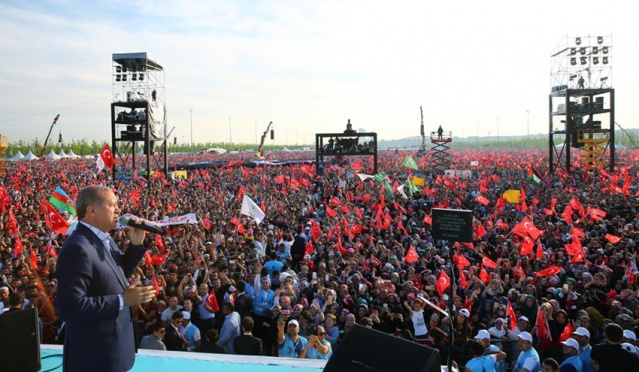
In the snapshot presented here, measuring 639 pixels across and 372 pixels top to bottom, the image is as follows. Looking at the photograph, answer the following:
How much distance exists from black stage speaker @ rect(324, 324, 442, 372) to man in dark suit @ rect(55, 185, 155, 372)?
4.40ft

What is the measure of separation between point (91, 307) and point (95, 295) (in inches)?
6.3

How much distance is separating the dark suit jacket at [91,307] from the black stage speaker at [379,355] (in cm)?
137

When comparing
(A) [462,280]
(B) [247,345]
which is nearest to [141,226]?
(B) [247,345]

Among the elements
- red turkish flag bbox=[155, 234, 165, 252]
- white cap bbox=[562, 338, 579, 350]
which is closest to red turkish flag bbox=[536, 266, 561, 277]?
white cap bbox=[562, 338, 579, 350]

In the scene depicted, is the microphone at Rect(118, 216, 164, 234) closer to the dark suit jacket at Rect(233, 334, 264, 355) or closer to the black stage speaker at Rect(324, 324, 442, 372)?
the black stage speaker at Rect(324, 324, 442, 372)

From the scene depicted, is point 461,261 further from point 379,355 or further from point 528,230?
point 379,355

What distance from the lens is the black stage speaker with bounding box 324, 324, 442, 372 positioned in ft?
10.9

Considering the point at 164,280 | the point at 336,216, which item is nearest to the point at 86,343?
the point at 164,280

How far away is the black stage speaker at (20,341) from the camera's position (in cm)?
451

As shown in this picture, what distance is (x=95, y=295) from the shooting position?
330cm

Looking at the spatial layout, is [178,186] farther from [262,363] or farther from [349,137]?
[262,363]

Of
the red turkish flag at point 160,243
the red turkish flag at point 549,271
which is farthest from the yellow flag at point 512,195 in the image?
the red turkish flag at point 160,243

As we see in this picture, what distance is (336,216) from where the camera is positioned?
1922 centimetres

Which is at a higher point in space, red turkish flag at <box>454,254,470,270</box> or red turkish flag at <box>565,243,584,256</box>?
red turkish flag at <box>565,243,584,256</box>
